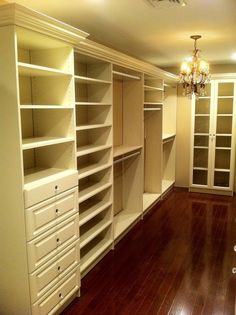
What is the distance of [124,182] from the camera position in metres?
4.46

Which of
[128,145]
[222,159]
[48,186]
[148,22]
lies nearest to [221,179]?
[222,159]

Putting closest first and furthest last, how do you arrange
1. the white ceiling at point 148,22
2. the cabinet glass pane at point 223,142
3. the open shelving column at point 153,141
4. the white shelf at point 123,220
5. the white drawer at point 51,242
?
the white drawer at point 51,242 < the white ceiling at point 148,22 < the white shelf at point 123,220 < the open shelving column at point 153,141 < the cabinet glass pane at point 223,142

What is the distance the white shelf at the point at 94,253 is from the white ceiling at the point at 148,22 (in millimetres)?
2272

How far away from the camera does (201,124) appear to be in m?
5.66

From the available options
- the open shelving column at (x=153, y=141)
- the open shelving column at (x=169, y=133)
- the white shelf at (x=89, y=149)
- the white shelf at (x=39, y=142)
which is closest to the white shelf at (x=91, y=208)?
the white shelf at (x=89, y=149)

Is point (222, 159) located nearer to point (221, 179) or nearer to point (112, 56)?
point (221, 179)

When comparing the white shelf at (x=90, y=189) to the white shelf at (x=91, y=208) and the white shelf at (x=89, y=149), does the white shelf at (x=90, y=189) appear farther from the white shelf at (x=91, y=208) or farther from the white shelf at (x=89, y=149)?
the white shelf at (x=89, y=149)

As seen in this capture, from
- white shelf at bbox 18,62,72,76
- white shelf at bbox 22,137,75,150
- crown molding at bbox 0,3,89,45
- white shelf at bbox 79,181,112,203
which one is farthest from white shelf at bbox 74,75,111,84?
white shelf at bbox 79,181,112,203

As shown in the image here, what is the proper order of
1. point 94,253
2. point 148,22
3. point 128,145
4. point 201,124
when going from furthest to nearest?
point 201,124, point 128,145, point 94,253, point 148,22

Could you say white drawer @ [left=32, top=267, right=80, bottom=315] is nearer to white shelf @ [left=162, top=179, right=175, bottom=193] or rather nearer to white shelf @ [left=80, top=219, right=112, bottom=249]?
white shelf @ [left=80, top=219, right=112, bottom=249]

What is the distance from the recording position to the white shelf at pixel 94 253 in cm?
295

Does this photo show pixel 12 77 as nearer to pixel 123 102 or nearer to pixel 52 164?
pixel 52 164

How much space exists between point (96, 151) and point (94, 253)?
1.07m

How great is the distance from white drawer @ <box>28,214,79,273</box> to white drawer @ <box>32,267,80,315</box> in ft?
0.92
